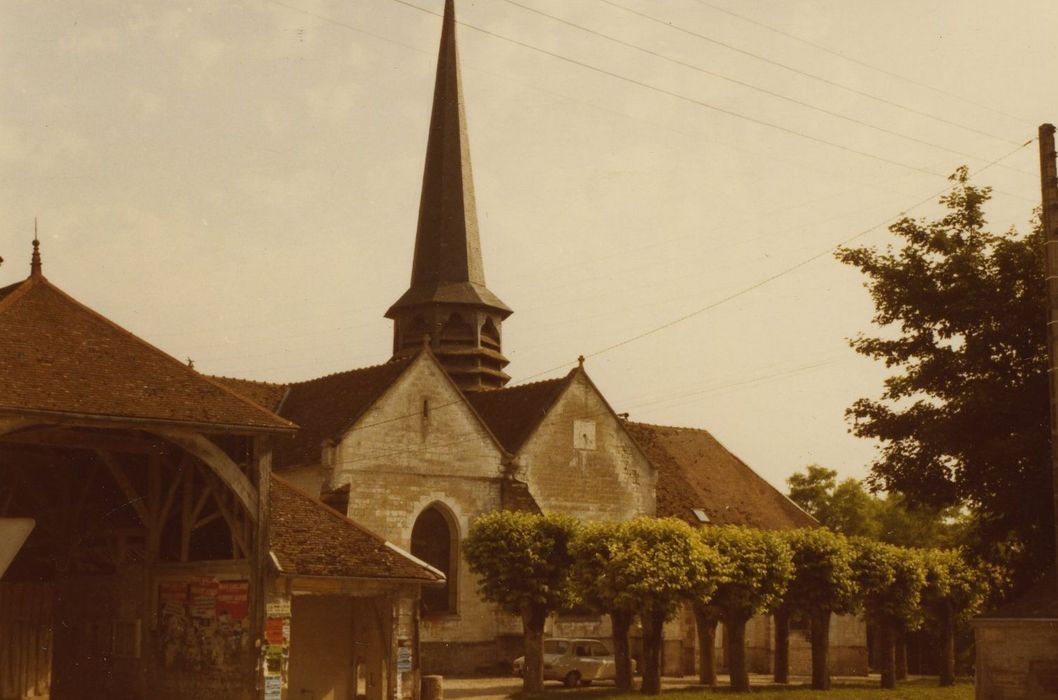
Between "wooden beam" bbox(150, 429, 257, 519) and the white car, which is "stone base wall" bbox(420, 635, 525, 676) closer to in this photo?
the white car

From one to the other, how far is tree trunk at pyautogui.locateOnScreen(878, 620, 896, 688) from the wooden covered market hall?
1664 centimetres

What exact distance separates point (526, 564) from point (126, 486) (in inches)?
442

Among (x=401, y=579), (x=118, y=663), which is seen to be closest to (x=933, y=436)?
(x=401, y=579)

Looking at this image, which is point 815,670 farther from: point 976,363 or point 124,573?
point 124,573

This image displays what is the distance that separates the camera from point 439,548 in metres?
38.5

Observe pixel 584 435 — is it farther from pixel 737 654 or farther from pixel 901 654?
pixel 901 654

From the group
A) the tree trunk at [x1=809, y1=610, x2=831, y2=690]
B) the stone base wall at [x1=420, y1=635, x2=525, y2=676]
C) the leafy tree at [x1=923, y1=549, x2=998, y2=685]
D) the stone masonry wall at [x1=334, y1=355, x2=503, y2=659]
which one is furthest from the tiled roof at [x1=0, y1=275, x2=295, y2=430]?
the leafy tree at [x1=923, y1=549, x2=998, y2=685]

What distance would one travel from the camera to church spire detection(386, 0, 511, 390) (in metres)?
44.7

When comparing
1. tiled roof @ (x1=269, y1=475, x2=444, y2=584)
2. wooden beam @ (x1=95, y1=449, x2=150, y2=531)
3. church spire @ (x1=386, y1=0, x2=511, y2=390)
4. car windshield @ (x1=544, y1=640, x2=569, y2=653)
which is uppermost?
church spire @ (x1=386, y1=0, x2=511, y2=390)

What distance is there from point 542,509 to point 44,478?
17395 mm

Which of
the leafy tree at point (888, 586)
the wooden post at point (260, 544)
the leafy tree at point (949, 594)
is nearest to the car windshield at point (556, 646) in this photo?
the leafy tree at point (888, 586)

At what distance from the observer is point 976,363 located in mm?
28469

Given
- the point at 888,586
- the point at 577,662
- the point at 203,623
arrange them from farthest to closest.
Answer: the point at 888,586 → the point at 577,662 → the point at 203,623

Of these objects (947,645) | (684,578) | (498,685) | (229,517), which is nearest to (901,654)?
(947,645)
